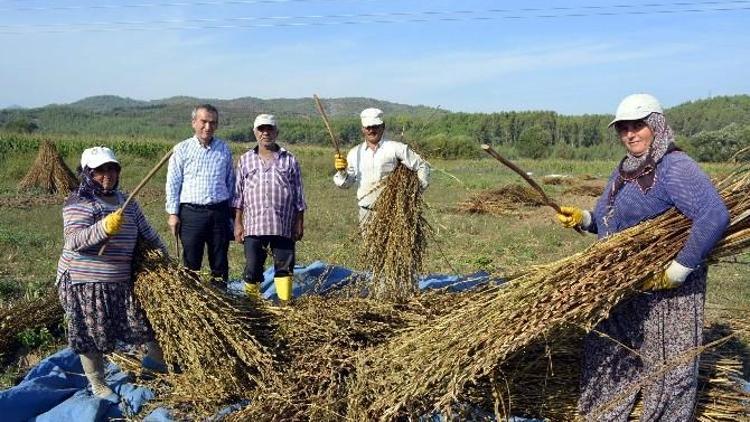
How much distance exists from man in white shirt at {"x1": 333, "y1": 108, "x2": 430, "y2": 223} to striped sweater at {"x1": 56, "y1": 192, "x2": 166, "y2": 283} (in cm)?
139

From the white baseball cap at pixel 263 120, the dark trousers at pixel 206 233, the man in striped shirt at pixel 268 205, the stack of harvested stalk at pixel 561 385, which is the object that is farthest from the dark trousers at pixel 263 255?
the stack of harvested stalk at pixel 561 385

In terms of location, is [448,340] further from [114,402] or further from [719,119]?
[719,119]

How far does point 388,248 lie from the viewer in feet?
13.4

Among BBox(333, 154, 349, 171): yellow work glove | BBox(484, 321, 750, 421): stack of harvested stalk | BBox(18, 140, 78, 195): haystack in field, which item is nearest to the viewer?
BBox(484, 321, 750, 421): stack of harvested stalk

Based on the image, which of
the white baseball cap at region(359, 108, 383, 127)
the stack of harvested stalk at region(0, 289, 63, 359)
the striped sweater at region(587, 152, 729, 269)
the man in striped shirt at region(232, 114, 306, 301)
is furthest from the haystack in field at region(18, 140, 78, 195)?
the striped sweater at region(587, 152, 729, 269)

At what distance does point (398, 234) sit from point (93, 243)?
176cm

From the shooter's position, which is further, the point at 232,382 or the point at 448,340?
the point at 232,382

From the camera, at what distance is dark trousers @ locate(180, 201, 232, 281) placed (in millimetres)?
4230

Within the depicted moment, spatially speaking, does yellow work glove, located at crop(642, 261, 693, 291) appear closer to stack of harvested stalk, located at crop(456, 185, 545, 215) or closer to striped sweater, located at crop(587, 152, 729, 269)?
striped sweater, located at crop(587, 152, 729, 269)

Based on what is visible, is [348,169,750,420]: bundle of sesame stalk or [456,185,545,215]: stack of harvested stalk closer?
[348,169,750,420]: bundle of sesame stalk

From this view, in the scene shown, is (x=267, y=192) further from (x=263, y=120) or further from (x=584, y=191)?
(x=584, y=191)

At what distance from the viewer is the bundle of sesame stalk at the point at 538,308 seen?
2.49 m

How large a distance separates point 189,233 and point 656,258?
9.35 feet

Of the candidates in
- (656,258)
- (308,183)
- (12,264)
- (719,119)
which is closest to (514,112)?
(719,119)
